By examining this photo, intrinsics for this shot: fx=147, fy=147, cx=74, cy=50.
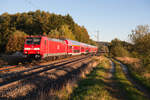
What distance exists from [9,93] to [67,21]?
6896 cm

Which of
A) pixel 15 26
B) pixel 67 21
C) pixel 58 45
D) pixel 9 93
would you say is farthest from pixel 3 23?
pixel 9 93

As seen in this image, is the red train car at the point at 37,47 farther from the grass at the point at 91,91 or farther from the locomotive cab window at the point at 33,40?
the grass at the point at 91,91

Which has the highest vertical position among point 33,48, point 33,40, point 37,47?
point 33,40

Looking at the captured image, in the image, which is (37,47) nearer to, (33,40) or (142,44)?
(33,40)

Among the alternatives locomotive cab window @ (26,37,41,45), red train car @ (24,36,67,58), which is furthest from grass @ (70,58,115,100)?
locomotive cab window @ (26,37,41,45)

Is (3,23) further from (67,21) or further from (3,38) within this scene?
(67,21)

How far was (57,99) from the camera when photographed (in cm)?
669

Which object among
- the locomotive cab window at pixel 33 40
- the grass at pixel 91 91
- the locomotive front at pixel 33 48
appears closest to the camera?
the grass at pixel 91 91

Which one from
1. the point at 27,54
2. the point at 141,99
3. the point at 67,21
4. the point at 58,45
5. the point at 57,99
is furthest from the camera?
the point at 67,21

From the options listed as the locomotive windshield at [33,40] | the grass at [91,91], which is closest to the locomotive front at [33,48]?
the locomotive windshield at [33,40]

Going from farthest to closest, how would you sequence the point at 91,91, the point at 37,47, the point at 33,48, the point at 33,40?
the point at 33,40 → the point at 33,48 → the point at 37,47 → the point at 91,91

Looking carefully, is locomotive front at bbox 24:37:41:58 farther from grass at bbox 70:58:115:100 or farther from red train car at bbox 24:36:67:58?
grass at bbox 70:58:115:100

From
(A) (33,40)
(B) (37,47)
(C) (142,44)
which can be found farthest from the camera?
(C) (142,44)

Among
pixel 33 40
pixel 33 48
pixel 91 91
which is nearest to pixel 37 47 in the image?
pixel 33 48
